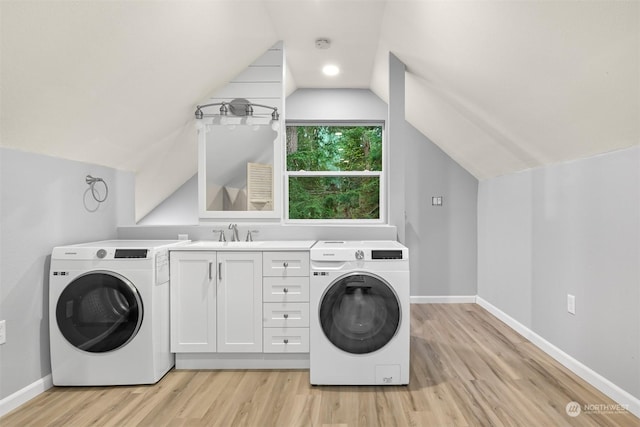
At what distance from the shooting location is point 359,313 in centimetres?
225

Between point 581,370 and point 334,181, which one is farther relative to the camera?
point 334,181

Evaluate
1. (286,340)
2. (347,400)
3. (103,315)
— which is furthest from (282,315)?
(103,315)

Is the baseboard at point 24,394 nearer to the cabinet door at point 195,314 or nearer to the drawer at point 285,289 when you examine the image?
the cabinet door at point 195,314

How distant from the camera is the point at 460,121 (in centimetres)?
324

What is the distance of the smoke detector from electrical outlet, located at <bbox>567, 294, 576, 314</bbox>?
2.68 m

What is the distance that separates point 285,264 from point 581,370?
79.5 inches

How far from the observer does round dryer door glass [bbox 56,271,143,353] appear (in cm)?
222

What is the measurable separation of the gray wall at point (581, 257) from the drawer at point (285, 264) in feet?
5.92

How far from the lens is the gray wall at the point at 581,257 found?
198 cm

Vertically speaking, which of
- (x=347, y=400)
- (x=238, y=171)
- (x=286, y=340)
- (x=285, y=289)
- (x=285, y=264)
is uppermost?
(x=238, y=171)

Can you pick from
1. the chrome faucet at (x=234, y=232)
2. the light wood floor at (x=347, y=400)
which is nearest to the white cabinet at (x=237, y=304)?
the light wood floor at (x=347, y=400)

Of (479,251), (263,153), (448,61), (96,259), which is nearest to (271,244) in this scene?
(263,153)

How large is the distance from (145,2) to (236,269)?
163cm

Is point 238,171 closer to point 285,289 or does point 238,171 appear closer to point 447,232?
point 285,289
